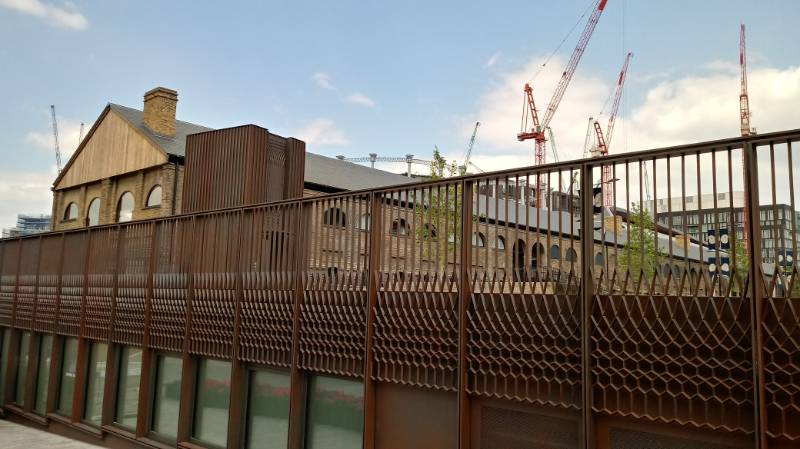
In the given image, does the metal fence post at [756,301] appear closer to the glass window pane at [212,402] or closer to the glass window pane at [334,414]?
the glass window pane at [334,414]

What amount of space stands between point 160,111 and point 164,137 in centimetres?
142

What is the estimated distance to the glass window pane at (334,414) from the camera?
8164 mm

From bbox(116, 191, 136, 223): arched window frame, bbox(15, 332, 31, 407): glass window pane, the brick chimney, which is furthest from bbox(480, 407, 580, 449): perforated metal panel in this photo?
the brick chimney

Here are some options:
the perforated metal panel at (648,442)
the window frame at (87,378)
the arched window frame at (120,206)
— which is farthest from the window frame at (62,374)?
the arched window frame at (120,206)

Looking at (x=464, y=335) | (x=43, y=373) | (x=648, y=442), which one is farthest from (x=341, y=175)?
(x=648, y=442)

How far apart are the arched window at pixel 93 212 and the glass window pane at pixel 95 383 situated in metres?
21.5

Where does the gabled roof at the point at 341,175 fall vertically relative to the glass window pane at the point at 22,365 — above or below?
above

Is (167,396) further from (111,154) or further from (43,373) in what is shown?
(111,154)

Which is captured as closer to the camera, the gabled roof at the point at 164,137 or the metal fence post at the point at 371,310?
the metal fence post at the point at 371,310

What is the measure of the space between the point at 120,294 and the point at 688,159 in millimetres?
11514

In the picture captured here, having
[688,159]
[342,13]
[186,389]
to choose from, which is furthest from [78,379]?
[342,13]

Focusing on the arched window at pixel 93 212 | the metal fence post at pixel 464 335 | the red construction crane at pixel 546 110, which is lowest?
the metal fence post at pixel 464 335

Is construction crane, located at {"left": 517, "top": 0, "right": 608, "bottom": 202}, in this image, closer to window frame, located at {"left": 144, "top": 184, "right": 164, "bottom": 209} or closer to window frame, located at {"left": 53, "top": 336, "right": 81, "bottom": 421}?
window frame, located at {"left": 144, "top": 184, "right": 164, "bottom": 209}

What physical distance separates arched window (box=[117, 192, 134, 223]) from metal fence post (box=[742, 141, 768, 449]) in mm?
30587
